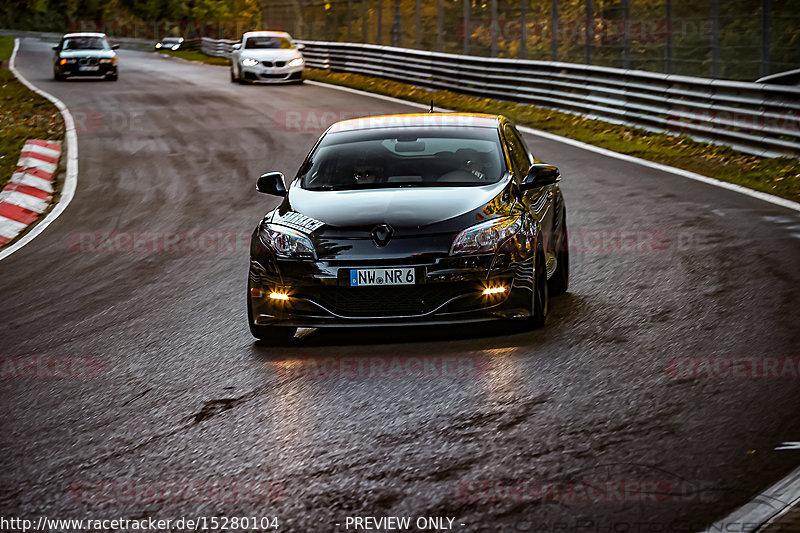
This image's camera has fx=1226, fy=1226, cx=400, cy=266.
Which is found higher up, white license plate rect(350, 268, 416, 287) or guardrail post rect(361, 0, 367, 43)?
guardrail post rect(361, 0, 367, 43)

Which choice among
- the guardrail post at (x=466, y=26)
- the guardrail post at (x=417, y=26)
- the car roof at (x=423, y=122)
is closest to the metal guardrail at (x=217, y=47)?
the guardrail post at (x=417, y=26)

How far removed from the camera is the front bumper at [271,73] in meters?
37.2

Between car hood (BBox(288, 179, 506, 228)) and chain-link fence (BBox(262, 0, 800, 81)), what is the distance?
10.1 meters

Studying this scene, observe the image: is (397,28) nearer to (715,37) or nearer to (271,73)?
(271,73)

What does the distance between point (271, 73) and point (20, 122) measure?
12776 mm

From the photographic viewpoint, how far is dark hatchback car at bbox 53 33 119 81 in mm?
39094

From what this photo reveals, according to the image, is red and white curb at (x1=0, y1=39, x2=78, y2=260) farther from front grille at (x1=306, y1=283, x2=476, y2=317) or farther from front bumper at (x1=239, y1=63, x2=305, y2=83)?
front bumper at (x1=239, y1=63, x2=305, y2=83)

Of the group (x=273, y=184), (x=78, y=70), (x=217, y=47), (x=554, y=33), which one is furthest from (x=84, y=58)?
(x=273, y=184)

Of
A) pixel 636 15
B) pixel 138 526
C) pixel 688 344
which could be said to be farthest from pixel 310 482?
pixel 636 15

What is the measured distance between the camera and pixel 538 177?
8742 mm

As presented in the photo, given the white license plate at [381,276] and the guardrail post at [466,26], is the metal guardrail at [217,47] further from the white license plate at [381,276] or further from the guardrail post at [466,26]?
the white license plate at [381,276]

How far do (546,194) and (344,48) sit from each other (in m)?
30.8

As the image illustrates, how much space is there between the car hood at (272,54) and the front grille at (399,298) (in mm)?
30187

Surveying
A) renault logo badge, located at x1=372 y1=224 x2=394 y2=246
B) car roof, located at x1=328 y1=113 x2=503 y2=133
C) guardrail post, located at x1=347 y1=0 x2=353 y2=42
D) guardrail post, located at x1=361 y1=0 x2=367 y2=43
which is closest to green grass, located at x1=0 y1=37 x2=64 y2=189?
car roof, located at x1=328 y1=113 x2=503 y2=133
